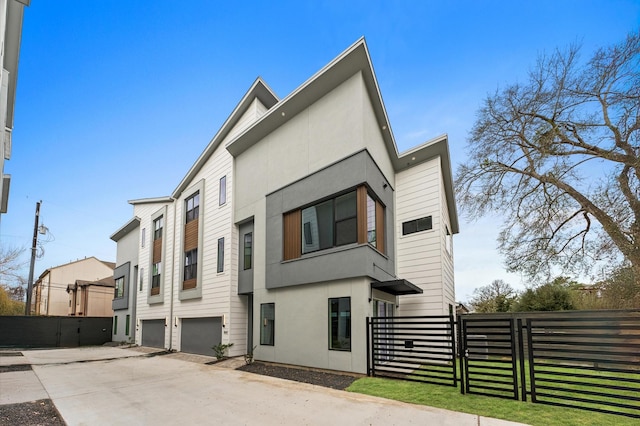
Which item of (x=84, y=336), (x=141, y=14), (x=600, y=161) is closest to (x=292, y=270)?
(x=141, y=14)

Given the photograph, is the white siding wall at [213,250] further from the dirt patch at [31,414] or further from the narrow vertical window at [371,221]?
the dirt patch at [31,414]

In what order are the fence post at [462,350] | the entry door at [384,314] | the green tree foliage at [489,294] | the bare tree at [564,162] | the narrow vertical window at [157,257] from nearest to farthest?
the fence post at [462,350] → the entry door at [384,314] → the bare tree at [564,162] → the narrow vertical window at [157,257] → the green tree foliage at [489,294]

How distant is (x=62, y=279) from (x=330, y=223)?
127ft

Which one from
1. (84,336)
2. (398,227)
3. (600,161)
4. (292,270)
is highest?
(600,161)

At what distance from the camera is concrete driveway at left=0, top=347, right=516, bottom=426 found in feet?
20.3

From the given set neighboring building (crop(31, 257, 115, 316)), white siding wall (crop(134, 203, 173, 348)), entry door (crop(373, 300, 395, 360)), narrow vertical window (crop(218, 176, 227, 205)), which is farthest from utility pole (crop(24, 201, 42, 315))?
entry door (crop(373, 300, 395, 360))

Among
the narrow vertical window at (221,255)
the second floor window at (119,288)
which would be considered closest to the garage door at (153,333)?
the second floor window at (119,288)

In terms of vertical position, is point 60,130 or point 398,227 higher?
point 60,130

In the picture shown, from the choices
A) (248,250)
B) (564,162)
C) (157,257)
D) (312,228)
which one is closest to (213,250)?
(248,250)

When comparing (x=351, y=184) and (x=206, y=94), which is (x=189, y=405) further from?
(x=206, y=94)

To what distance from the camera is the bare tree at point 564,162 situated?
11562mm

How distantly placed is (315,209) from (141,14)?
6975 mm

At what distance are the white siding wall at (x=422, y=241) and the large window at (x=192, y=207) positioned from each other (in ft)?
30.6

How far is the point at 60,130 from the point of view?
1313 cm
